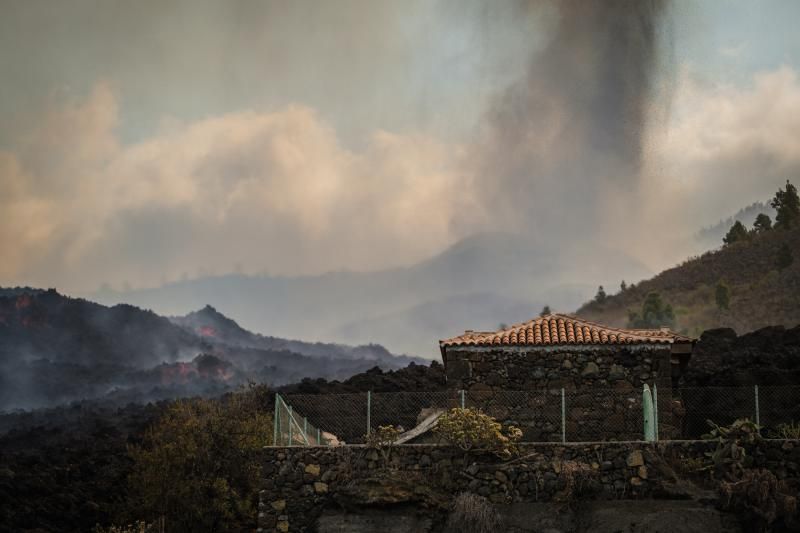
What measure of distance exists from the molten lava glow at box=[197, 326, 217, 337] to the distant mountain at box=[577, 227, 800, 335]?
165ft

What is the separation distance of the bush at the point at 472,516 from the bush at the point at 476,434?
1520 mm

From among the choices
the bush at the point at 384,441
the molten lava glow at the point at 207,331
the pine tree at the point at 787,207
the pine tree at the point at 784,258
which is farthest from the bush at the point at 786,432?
the molten lava glow at the point at 207,331

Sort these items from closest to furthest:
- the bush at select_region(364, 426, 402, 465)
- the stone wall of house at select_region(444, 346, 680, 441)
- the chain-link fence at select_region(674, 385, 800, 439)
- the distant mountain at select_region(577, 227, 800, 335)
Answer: the bush at select_region(364, 426, 402, 465) < the chain-link fence at select_region(674, 385, 800, 439) < the stone wall of house at select_region(444, 346, 680, 441) < the distant mountain at select_region(577, 227, 800, 335)

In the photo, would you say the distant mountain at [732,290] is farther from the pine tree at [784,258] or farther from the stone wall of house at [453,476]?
the stone wall of house at [453,476]

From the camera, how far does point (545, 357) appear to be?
3275 centimetres

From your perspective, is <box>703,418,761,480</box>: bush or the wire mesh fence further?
the wire mesh fence

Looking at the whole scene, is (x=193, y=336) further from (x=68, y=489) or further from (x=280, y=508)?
(x=280, y=508)

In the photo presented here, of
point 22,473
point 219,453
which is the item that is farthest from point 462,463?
point 22,473

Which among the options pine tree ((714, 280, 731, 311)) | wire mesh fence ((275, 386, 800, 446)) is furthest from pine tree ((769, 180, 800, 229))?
wire mesh fence ((275, 386, 800, 446))

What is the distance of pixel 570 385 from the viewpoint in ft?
106

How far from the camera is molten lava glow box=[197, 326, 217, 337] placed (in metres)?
139

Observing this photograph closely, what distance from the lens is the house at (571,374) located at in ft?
104

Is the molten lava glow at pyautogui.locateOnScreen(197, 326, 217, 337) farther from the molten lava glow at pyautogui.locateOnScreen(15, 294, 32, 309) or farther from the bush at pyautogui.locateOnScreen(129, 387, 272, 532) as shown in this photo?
the bush at pyautogui.locateOnScreen(129, 387, 272, 532)

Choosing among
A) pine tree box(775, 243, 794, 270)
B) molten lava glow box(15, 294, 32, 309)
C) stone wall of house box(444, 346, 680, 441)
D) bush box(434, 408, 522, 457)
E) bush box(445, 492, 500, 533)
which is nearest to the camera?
bush box(445, 492, 500, 533)
